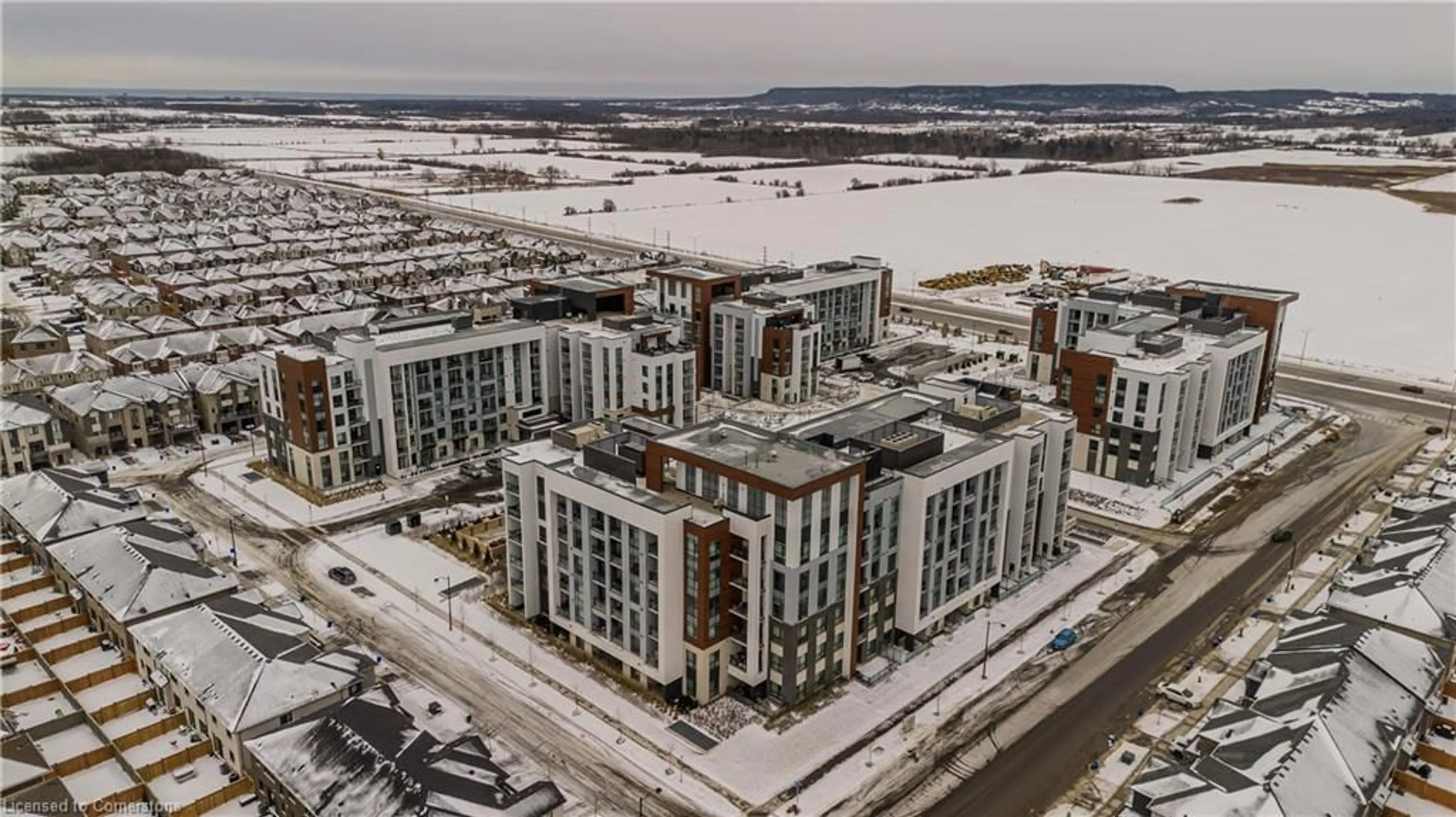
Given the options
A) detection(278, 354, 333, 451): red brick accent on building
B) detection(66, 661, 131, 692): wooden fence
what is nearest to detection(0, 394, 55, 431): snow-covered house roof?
detection(278, 354, 333, 451): red brick accent on building

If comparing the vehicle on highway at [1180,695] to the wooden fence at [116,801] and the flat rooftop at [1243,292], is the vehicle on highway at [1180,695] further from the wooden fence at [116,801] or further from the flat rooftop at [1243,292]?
the flat rooftop at [1243,292]

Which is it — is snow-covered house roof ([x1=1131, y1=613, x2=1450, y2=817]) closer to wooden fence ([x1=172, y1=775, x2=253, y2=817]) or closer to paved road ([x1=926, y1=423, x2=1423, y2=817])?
paved road ([x1=926, y1=423, x2=1423, y2=817])

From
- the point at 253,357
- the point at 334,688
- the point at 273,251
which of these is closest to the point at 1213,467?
the point at 334,688

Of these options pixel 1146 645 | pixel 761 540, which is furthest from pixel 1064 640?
pixel 761 540

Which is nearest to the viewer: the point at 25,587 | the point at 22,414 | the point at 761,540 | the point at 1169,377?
the point at 761,540

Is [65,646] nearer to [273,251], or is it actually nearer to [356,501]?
[356,501]

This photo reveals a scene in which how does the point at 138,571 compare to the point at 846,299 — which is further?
the point at 846,299

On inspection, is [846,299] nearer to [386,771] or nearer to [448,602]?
[448,602]

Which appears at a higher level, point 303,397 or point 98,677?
point 303,397
